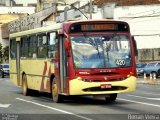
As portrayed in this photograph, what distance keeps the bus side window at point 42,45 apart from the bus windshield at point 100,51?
10.3 ft

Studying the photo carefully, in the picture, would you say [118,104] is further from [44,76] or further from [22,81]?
[22,81]

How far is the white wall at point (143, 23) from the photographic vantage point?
6806 centimetres

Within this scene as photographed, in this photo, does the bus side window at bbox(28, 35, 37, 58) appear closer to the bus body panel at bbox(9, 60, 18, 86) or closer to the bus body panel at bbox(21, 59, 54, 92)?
the bus body panel at bbox(21, 59, 54, 92)

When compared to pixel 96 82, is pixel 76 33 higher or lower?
higher

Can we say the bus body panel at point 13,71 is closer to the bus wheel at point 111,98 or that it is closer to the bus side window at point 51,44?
the bus side window at point 51,44

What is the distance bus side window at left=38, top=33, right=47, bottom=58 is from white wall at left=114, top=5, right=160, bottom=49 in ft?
149

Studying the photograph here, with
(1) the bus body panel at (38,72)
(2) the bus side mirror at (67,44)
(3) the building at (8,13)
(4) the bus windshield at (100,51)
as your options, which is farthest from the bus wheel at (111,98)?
(3) the building at (8,13)

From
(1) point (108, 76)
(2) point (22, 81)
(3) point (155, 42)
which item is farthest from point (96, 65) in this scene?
(3) point (155, 42)

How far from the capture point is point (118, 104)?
793 inches

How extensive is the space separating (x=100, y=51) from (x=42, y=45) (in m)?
3.95

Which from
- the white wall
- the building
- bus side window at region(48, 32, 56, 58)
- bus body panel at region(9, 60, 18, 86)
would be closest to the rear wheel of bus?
bus side window at region(48, 32, 56, 58)

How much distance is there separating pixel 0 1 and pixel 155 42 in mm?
63701

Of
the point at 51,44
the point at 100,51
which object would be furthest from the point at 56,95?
the point at 100,51

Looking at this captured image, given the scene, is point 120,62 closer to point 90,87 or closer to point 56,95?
point 90,87
